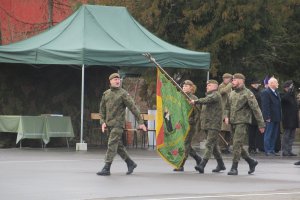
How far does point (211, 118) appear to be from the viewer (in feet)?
49.9

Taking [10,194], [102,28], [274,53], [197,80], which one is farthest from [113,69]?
[10,194]

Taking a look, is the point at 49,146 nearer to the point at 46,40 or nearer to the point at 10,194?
the point at 46,40

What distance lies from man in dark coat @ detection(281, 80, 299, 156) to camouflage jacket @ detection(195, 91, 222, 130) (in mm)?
6459

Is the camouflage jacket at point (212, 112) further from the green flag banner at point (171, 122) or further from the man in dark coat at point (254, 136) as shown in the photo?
the man in dark coat at point (254, 136)

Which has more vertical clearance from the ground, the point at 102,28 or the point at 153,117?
the point at 102,28

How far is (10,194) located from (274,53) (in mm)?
21946

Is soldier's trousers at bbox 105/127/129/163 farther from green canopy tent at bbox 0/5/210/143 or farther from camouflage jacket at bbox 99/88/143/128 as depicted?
green canopy tent at bbox 0/5/210/143

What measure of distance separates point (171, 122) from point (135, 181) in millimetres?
2080

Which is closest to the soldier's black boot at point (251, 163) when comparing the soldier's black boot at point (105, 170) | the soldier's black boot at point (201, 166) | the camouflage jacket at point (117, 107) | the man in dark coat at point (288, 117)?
the soldier's black boot at point (201, 166)

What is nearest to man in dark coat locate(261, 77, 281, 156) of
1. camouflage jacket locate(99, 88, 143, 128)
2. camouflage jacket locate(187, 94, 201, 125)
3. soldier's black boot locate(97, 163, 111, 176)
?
camouflage jacket locate(187, 94, 201, 125)

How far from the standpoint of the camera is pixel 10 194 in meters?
11.7

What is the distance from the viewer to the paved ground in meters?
11.9

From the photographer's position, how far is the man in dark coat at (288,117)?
841 inches

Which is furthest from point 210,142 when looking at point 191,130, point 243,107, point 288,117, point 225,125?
point 288,117
